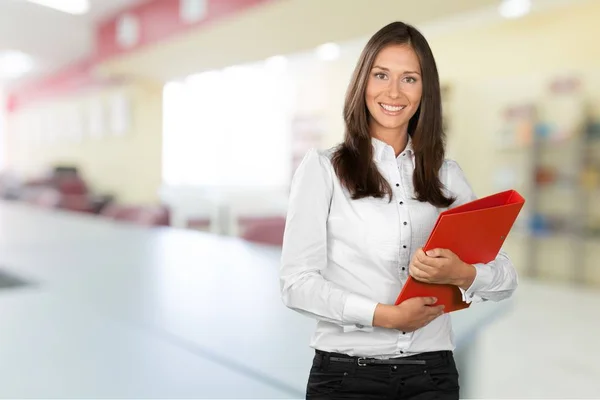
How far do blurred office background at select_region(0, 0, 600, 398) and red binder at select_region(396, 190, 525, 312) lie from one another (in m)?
0.16

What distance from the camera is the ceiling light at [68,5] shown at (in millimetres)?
1158

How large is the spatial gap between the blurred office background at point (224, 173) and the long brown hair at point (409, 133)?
0.06 metres

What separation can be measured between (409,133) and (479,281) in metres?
0.19

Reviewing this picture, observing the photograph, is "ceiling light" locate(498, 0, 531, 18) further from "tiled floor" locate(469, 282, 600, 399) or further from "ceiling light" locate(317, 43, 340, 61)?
"tiled floor" locate(469, 282, 600, 399)

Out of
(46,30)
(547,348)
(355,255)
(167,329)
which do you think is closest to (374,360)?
(355,255)

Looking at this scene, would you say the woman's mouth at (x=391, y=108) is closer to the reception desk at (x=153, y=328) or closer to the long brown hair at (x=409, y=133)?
the long brown hair at (x=409, y=133)

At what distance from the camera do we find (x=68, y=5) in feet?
3.85

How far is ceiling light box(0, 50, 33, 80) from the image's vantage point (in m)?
1.44

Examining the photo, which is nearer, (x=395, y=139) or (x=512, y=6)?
(x=395, y=139)

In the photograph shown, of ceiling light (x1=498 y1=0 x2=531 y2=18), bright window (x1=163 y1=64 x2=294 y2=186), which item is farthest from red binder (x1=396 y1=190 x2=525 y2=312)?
ceiling light (x1=498 y1=0 x2=531 y2=18)

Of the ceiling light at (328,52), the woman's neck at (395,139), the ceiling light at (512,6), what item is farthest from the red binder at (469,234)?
the ceiling light at (512,6)

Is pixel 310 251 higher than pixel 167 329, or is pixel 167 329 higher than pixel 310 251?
pixel 310 251

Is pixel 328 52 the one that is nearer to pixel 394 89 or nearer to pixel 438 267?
pixel 394 89

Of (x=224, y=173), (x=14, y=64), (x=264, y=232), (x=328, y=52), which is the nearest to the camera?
(x=328, y=52)
